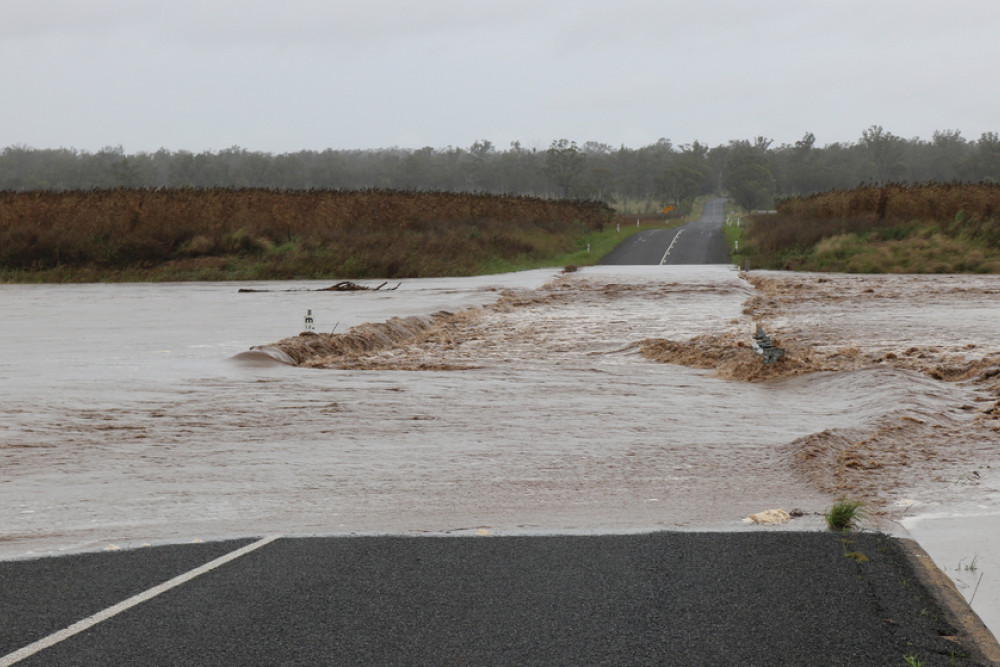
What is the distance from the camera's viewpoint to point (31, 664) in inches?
203

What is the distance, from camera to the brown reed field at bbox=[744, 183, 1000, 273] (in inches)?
1471

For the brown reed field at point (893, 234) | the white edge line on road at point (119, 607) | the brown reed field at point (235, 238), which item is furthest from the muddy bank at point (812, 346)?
the brown reed field at point (235, 238)

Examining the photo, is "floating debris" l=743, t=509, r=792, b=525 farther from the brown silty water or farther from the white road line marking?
the white road line marking

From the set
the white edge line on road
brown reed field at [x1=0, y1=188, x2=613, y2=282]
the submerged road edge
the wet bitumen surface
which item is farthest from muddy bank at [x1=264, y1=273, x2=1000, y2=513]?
brown reed field at [x1=0, y1=188, x2=613, y2=282]

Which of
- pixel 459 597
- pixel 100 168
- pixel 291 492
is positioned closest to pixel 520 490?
pixel 291 492

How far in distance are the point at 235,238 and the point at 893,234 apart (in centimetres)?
2706

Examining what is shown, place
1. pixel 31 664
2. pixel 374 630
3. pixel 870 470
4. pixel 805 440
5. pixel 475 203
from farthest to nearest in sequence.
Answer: pixel 475 203 < pixel 805 440 < pixel 870 470 < pixel 374 630 < pixel 31 664

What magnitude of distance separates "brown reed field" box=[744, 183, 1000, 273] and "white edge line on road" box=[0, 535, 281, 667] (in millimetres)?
34481

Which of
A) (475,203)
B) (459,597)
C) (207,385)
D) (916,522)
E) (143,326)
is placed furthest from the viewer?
(475,203)

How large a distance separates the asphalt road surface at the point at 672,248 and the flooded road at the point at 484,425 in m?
22.4

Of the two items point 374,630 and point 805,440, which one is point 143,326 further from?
point 374,630

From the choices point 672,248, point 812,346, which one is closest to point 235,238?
point 672,248

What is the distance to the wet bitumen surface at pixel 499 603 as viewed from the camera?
5301 millimetres

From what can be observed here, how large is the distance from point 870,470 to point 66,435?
850 centimetres
